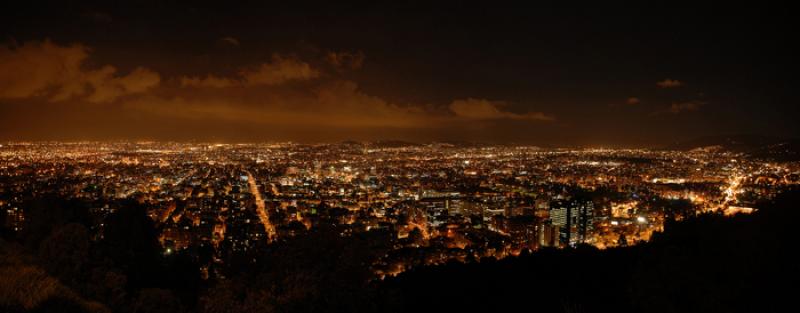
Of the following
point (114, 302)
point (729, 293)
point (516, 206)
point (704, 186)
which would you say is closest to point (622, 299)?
point (729, 293)

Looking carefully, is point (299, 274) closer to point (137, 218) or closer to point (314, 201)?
point (137, 218)

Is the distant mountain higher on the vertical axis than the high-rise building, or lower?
higher

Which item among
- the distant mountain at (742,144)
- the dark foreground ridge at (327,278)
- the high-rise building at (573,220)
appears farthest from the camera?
the distant mountain at (742,144)

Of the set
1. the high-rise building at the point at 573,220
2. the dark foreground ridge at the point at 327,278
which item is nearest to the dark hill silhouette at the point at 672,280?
the dark foreground ridge at the point at 327,278

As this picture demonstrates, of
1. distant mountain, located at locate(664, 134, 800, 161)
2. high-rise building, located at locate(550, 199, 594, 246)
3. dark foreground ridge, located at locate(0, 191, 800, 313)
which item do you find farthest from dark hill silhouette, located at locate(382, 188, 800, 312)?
distant mountain, located at locate(664, 134, 800, 161)

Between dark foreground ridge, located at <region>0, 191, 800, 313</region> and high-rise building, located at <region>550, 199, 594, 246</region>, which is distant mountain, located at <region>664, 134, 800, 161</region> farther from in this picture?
dark foreground ridge, located at <region>0, 191, 800, 313</region>

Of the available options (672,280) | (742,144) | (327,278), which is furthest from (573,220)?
(742,144)

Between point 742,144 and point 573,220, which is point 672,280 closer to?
point 573,220

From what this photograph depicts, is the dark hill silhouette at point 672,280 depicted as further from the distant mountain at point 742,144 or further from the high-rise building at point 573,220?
the distant mountain at point 742,144
